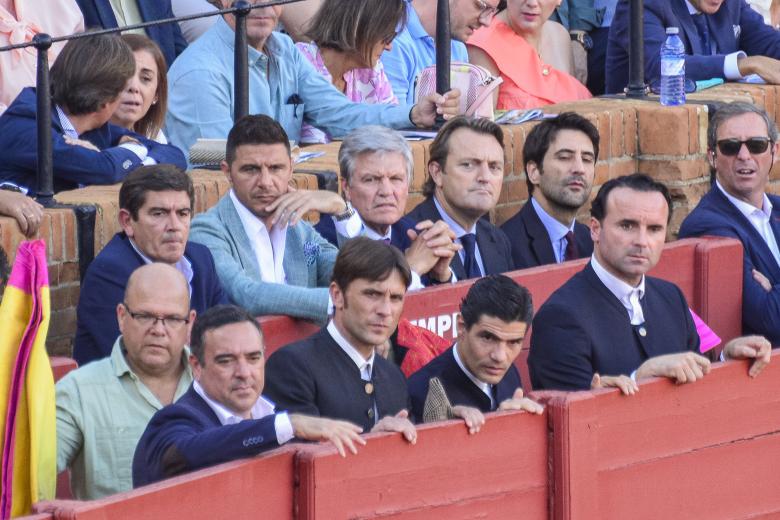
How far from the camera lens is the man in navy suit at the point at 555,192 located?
756 centimetres

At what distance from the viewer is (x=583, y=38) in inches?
406

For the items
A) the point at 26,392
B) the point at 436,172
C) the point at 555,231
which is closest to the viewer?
the point at 26,392

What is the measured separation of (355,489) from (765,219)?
323 cm

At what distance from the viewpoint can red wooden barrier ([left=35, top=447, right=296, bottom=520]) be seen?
4.54 metres

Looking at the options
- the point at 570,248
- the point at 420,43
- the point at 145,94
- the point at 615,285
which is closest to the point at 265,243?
the point at 145,94

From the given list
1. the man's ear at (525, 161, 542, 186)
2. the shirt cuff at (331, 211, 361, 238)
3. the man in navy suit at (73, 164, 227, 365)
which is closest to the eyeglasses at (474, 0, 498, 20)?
the man's ear at (525, 161, 542, 186)

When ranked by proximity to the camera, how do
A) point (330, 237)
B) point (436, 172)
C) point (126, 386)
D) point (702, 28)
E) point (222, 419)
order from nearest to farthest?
point (222, 419) → point (126, 386) → point (330, 237) → point (436, 172) → point (702, 28)

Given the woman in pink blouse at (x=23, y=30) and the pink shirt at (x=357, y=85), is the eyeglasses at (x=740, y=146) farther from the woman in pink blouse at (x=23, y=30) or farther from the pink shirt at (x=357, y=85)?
the woman in pink blouse at (x=23, y=30)

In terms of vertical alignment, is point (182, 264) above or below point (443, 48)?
below

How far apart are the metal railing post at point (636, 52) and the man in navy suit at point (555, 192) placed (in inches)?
58.7

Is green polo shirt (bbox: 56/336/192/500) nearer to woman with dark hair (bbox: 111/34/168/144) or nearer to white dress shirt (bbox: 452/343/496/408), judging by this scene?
white dress shirt (bbox: 452/343/496/408)

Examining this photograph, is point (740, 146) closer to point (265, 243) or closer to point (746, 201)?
point (746, 201)

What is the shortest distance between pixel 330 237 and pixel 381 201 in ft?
0.79

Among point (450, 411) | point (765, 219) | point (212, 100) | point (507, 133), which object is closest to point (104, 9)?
point (212, 100)
